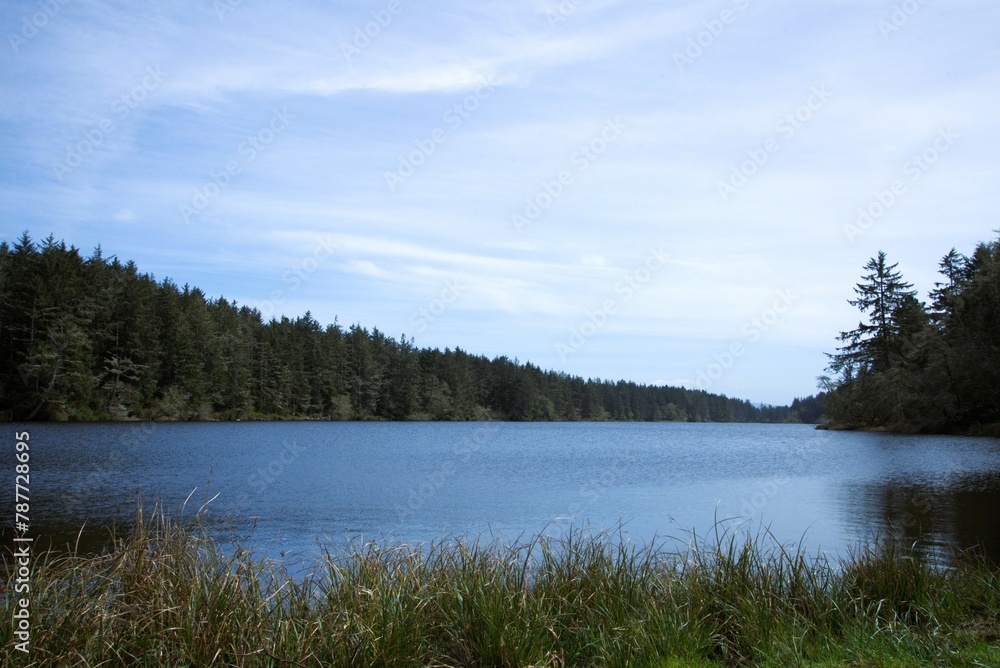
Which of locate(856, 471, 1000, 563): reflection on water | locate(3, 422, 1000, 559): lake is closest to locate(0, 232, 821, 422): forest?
locate(3, 422, 1000, 559): lake

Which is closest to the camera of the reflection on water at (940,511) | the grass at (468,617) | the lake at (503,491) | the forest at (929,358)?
the grass at (468,617)

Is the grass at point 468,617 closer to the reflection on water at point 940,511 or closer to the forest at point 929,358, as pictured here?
the reflection on water at point 940,511

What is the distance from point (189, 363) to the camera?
7556 centimetres

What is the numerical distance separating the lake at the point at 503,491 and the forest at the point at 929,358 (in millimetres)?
10107

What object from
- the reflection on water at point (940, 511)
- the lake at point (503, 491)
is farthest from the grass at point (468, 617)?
the reflection on water at point (940, 511)

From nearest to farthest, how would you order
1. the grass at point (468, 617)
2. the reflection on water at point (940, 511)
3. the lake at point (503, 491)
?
the grass at point (468, 617) → the reflection on water at point (940, 511) → the lake at point (503, 491)

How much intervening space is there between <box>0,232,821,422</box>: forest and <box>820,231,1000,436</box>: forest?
64.2m

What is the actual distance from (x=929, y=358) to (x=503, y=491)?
4668 cm

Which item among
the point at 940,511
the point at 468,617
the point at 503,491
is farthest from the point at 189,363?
the point at 468,617

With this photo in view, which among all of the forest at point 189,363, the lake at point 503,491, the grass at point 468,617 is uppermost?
the forest at point 189,363

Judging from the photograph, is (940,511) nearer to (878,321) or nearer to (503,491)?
(503,491)

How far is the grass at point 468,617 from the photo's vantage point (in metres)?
5.30

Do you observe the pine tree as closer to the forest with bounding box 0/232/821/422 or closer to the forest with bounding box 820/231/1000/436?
the forest with bounding box 820/231/1000/436

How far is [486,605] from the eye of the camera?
594cm
